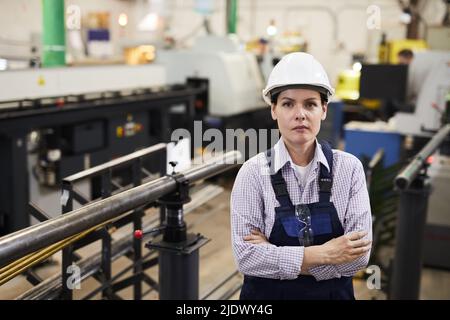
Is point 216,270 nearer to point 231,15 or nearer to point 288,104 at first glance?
point 288,104

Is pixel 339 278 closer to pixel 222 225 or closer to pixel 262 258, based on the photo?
pixel 262 258

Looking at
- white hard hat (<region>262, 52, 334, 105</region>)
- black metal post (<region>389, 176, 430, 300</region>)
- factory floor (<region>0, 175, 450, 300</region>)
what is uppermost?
white hard hat (<region>262, 52, 334, 105</region>)

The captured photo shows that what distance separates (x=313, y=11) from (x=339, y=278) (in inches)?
439

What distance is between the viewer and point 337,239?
1.26 meters

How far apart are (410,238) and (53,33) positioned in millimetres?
3351

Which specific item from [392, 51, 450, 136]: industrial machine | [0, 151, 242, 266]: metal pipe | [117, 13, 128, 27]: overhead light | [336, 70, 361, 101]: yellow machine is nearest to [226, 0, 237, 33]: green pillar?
[336, 70, 361, 101]: yellow machine

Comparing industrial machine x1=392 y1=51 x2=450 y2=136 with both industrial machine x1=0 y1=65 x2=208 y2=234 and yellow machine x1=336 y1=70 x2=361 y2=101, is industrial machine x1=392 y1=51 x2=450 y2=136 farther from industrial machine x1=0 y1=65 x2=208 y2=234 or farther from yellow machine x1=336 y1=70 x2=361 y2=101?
yellow machine x1=336 y1=70 x2=361 y2=101

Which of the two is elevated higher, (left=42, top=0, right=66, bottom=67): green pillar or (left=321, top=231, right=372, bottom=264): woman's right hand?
(left=42, top=0, right=66, bottom=67): green pillar

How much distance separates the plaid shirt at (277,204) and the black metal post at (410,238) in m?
1.53

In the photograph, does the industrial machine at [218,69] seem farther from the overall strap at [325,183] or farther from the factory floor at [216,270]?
the overall strap at [325,183]

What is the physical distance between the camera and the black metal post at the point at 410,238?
2.77 m

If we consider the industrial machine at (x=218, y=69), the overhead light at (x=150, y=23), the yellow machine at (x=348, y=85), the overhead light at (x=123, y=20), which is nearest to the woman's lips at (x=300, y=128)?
the industrial machine at (x=218, y=69)

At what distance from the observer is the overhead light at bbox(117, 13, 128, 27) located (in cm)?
1264
